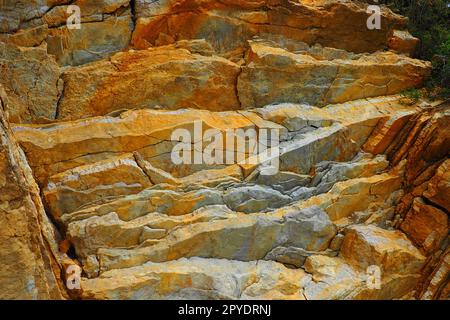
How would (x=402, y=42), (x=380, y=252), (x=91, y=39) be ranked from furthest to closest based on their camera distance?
(x=402, y=42) → (x=91, y=39) → (x=380, y=252)

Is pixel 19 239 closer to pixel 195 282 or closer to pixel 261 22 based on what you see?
pixel 195 282

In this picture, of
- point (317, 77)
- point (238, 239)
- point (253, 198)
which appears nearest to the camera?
point (238, 239)

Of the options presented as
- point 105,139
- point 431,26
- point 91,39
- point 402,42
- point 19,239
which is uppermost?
point 431,26

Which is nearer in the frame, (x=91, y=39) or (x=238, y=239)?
(x=238, y=239)

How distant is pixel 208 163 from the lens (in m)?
8.83

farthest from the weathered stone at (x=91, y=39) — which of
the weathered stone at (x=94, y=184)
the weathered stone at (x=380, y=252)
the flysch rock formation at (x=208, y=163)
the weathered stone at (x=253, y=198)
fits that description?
the weathered stone at (x=380, y=252)

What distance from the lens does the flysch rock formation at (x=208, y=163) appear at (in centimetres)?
747

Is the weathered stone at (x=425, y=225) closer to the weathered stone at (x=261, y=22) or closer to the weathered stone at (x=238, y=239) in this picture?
the weathered stone at (x=238, y=239)

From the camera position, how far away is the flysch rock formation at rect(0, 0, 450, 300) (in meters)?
7.47

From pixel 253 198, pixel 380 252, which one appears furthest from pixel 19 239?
pixel 380 252

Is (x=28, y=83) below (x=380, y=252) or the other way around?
the other way around

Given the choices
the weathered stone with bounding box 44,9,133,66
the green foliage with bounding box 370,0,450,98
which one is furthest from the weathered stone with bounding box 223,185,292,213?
the green foliage with bounding box 370,0,450,98

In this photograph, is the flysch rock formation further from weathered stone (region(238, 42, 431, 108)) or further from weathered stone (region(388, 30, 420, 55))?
weathered stone (region(388, 30, 420, 55))
